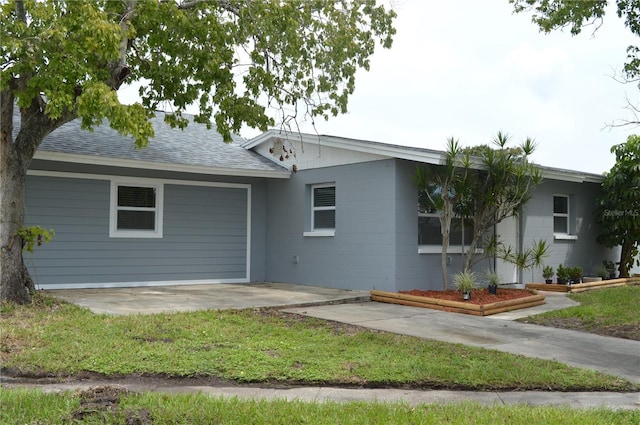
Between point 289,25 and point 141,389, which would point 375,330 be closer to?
point 141,389

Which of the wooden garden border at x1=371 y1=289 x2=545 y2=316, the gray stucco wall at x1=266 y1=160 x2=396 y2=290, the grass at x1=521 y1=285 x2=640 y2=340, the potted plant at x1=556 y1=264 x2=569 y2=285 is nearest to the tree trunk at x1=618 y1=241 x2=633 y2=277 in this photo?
the potted plant at x1=556 y1=264 x2=569 y2=285

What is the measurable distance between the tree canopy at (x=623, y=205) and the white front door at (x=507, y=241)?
3.48 meters

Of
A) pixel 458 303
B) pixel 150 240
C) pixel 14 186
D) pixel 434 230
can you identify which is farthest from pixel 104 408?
pixel 434 230

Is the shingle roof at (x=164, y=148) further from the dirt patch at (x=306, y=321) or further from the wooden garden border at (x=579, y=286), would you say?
the wooden garden border at (x=579, y=286)

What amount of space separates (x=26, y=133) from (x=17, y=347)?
171 inches

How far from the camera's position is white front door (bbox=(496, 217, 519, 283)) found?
14541 mm

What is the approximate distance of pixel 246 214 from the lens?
15367 mm

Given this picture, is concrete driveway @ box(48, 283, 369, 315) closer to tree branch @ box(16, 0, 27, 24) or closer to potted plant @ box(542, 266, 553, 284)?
tree branch @ box(16, 0, 27, 24)

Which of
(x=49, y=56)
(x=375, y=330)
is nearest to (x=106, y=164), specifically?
(x=49, y=56)

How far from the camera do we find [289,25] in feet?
34.9

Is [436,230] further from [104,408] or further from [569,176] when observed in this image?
[104,408]

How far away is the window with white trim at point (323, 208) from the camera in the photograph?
14.1 m

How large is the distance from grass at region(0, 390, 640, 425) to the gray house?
7.38 m

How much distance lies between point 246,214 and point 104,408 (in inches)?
429
